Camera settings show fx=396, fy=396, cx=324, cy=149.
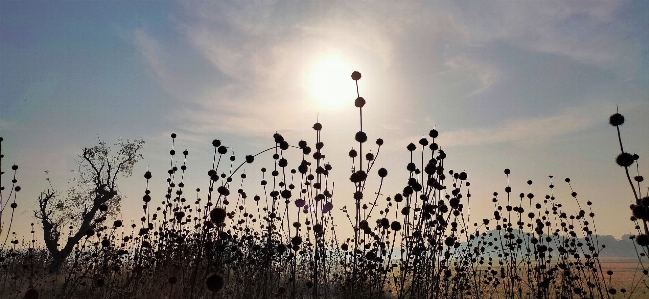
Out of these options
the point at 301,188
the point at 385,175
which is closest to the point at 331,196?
the point at 301,188

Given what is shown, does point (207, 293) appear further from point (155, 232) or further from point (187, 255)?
point (155, 232)

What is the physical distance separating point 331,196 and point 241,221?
4.29m

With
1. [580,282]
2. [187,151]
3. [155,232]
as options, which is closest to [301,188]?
[187,151]

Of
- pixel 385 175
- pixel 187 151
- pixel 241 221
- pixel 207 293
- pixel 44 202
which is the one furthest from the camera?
pixel 44 202

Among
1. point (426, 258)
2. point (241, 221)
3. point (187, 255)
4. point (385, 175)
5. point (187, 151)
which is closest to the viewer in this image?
point (426, 258)

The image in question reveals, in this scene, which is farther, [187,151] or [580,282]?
[580,282]

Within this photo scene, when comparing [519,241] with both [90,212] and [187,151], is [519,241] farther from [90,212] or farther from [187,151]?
[90,212]

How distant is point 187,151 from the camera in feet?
23.1

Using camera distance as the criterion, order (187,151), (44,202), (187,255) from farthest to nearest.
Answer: (44,202)
(187,255)
(187,151)

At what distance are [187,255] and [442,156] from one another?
5514 millimetres

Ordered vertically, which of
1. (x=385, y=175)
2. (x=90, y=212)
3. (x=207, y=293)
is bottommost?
(x=207, y=293)

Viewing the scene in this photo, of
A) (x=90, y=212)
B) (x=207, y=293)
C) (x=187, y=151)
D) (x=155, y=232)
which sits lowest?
(x=207, y=293)

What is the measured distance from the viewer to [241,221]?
9.34 metres

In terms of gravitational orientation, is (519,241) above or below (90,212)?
below
